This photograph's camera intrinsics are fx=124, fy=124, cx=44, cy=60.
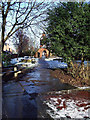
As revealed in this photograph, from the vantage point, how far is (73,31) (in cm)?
680

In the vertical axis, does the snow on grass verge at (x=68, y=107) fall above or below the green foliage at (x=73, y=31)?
below

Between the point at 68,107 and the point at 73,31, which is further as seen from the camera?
the point at 73,31

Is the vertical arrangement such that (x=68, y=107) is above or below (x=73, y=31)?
below

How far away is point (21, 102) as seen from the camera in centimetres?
397

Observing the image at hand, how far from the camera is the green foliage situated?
259 inches

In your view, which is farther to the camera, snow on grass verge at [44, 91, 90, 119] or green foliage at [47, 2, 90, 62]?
green foliage at [47, 2, 90, 62]

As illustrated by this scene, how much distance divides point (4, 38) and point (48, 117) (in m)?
12.7

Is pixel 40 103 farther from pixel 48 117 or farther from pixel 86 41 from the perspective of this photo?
pixel 86 41

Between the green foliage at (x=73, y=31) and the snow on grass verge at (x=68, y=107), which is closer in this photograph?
the snow on grass verge at (x=68, y=107)

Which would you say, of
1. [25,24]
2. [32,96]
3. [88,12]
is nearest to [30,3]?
[25,24]

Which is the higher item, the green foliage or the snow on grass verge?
the green foliage

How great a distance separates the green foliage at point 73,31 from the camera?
6.59m

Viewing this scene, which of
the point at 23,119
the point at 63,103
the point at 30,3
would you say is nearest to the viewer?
the point at 23,119

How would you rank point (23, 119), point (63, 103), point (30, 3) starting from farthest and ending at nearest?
point (30, 3)
point (63, 103)
point (23, 119)
